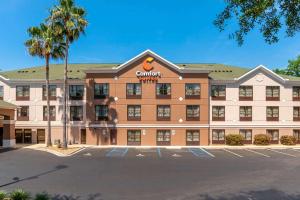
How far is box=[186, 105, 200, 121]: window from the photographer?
44.0 metres

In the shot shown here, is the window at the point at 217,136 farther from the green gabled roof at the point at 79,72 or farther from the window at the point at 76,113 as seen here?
the window at the point at 76,113

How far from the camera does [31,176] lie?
2078 cm

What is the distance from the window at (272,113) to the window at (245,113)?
3.04m

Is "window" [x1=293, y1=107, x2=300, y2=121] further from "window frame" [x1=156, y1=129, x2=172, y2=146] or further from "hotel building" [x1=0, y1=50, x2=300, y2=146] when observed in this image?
"window frame" [x1=156, y1=129, x2=172, y2=146]

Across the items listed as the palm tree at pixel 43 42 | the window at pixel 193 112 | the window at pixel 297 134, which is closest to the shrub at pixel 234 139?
the window at pixel 193 112

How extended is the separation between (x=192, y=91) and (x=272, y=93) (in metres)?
13.1

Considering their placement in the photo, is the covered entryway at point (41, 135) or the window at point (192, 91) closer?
the window at point (192, 91)

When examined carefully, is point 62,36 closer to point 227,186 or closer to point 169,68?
point 169,68

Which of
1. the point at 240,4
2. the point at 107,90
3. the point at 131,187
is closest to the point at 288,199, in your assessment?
the point at 131,187

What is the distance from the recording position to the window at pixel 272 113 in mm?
45684

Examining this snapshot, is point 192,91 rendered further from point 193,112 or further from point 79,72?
point 79,72

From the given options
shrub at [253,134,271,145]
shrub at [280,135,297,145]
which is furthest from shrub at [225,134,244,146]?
shrub at [280,135,297,145]

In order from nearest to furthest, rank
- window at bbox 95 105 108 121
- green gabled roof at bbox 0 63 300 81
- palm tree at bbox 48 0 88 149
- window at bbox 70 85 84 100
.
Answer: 1. palm tree at bbox 48 0 88 149
2. window at bbox 95 105 108 121
3. window at bbox 70 85 84 100
4. green gabled roof at bbox 0 63 300 81

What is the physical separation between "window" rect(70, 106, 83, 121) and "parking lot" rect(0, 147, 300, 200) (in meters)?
14.7
